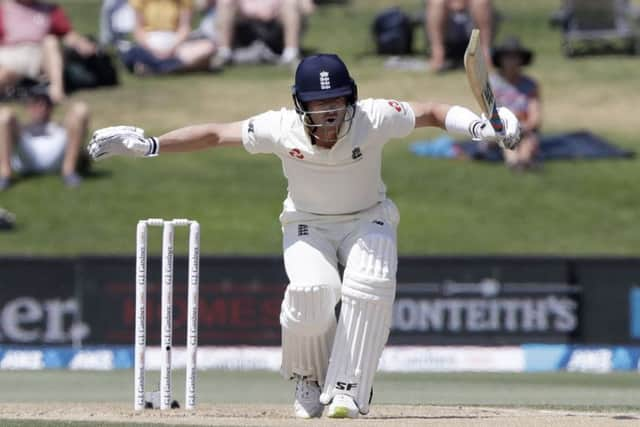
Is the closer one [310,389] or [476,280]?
[310,389]

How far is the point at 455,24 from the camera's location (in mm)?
14156

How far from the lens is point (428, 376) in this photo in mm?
9375

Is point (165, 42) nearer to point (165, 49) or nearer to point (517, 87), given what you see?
point (165, 49)

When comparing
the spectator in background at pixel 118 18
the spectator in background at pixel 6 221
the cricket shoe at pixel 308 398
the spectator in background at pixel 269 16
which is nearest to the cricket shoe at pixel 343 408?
the cricket shoe at pixel 308 398

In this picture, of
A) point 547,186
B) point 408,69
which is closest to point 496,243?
point 547,186

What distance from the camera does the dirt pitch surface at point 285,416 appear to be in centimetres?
545

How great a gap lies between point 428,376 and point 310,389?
11.0 feet

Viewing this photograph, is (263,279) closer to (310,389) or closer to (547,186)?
(547,186)

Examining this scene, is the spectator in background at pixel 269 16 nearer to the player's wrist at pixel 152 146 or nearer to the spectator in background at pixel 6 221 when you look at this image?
the spectator in background at pixel 6 221

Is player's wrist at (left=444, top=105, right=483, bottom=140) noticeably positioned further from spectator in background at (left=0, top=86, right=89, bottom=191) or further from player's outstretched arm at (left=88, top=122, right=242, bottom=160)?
spectator in background at (left=0, top=86, right=89, bottom=191)

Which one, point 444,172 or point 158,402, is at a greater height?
point 158,402

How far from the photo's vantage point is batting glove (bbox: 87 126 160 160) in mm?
5996

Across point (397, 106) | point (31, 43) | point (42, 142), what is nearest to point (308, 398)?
point (397, 106)

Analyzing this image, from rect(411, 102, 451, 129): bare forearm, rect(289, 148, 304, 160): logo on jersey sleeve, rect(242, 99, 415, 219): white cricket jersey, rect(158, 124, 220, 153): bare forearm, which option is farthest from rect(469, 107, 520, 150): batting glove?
rect(158, 124, 220, 153): bare forearm
